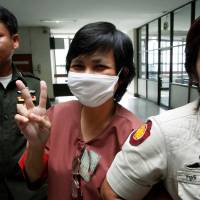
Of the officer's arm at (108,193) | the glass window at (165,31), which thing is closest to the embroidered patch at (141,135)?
the officer's arm at (108,193)

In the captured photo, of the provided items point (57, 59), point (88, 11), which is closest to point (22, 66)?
point (57, 59)

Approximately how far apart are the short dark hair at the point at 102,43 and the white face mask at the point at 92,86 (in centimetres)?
7

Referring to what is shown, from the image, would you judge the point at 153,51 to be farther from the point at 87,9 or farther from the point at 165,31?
the point at 87,9

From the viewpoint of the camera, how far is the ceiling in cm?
530

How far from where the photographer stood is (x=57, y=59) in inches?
423

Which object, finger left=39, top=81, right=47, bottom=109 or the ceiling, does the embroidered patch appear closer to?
finger left=39, top=81, right=47, bottom=109

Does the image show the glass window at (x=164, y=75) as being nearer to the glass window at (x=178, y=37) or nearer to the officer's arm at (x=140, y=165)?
the glass window at (x=178, y=37)

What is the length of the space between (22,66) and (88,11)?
3.75m

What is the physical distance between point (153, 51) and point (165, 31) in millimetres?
1082

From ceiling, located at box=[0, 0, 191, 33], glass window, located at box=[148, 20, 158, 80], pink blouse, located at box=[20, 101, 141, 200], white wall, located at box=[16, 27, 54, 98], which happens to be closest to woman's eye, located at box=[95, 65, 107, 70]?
pink blouse, located at box=[20, 101, 141, 200]

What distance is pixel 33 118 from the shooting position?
847 millimetres

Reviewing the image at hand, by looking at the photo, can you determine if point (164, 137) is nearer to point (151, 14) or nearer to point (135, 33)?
point (151, 14)

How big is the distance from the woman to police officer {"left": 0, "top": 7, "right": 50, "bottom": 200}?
0.93 ft

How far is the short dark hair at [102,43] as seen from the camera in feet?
3.23
